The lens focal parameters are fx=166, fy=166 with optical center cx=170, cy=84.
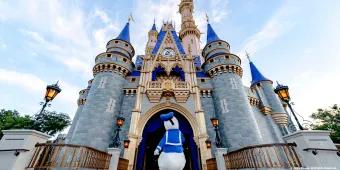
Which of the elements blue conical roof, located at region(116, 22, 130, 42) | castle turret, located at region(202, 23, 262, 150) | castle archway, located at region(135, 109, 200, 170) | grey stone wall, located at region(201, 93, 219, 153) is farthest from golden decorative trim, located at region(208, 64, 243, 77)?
blue conical roof, located at region(116, 22, 130, 42)

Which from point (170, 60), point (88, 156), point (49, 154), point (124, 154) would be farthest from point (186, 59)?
point (49, 154)

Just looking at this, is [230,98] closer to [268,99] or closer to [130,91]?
[268,99]

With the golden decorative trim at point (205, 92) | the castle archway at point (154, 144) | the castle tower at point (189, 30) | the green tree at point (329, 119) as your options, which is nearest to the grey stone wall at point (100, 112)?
the castle archway at point (154, 144)

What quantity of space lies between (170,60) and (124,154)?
11130 mm

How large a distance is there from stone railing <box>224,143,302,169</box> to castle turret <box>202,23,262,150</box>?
5.04m

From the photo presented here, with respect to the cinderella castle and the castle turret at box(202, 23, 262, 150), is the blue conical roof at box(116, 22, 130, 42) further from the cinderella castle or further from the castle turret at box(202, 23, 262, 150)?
the castle turret at box(202, 23, 262, 150)

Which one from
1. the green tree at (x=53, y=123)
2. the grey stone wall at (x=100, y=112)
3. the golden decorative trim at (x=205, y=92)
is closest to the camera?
the grey stone wall at (x=100, y=112)

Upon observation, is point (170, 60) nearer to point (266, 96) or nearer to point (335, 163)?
point (266, 96)

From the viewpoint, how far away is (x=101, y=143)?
1348 centimetres

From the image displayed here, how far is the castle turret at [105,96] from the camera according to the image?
13573 millimetres

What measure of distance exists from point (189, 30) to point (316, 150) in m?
30.7

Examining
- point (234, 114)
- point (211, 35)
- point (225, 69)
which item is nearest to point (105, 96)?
point (234, 114)

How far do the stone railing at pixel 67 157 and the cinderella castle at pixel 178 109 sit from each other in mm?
75

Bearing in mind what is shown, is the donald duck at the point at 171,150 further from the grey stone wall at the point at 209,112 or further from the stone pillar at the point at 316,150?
the grey stone wall at the point at 209,112
